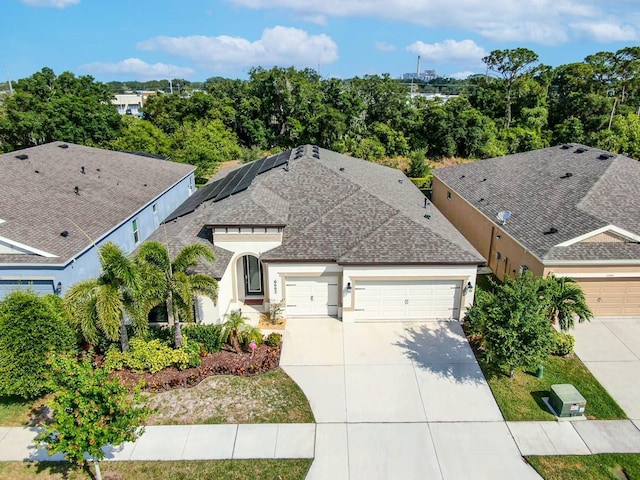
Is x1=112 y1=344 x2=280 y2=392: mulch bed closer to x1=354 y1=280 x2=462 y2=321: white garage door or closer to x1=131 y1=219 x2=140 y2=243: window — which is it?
x1=354 y1=280 x2=462 y2=321: white garage door

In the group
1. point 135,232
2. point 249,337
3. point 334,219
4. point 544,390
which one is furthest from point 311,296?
point 135,232

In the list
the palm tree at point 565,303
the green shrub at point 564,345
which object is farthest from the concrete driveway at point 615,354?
the palm tree at point 565,303

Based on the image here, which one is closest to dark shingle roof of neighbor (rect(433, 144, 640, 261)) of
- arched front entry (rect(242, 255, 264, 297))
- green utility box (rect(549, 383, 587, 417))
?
green utility box (rect(549, 383, 587, 417))

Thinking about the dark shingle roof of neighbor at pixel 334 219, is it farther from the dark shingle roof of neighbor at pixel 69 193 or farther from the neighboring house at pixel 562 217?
the dark shingle roof of neighbor at pixel 69 193

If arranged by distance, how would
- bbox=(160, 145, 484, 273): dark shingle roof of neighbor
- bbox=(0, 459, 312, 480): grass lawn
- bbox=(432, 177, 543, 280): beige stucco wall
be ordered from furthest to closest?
bbox=(432, 177, 543, 280): beige stucco wall, bbox=(160, 145, 484, 273): dark shingle roof of neighbor, bbox=(0, 459, 312, 480): grass lawn

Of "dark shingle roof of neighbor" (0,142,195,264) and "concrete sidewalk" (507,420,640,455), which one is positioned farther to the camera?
"dark shingle roof of neighbor" (0,142,195,264)

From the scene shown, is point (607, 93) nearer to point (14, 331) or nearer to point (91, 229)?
point (91, 229)
